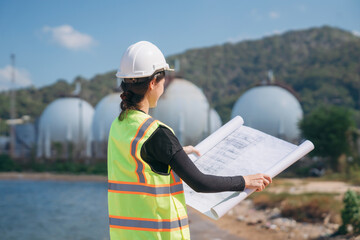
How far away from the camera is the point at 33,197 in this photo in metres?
21.8

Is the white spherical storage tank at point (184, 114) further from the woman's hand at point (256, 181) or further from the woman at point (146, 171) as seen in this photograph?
the woman at point (146, 171)

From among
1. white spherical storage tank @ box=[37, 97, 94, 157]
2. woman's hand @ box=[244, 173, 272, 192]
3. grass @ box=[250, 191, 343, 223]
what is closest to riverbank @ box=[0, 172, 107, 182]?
white spherical storage tank @ box=[37, 97, 94, 157]

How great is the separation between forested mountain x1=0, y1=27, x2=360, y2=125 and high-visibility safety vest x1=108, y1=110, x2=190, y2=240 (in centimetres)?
4252

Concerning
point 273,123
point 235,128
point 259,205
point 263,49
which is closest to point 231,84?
point 263,49

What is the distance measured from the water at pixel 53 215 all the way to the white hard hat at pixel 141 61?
9020 mm

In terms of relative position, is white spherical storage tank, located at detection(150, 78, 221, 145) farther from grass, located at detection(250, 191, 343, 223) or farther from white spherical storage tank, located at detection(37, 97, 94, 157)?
grass, located at detection(250, 191, 343, 223)

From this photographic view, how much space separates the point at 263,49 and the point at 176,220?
89.7 metres

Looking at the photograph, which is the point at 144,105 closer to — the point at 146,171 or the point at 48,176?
the point at 146,171

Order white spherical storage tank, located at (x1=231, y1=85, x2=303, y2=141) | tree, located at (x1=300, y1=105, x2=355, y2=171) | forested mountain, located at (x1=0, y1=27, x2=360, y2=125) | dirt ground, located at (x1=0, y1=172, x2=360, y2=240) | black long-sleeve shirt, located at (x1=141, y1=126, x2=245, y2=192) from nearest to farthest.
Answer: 1. black long-sleeve shirt, located at (x1=141, y1=126, x2=245, y2=192)
2. dirt ground, located at (x1=0, y1=172, x2=360, y2=240)
3. tree, located at (x1=300, y1=105, x2=355, y2=171)
4. white spherical storage tank, located at (x1=231, y1=85, x2=303, y2=141)
5. forested mountain, located at (x1=0, y1=27, x2=360, y2=125)

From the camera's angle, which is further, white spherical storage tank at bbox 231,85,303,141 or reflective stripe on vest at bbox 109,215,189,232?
white spherical storage tank at bbox 231,85,303,141

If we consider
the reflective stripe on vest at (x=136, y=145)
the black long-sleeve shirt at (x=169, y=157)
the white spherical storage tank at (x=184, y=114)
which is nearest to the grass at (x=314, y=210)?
the black long-sleeve shirt at (x=169, y=157)

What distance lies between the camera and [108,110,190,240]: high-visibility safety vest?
170 cm

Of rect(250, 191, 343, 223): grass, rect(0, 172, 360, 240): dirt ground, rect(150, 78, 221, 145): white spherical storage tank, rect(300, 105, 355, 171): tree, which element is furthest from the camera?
rect(150, 78, 221, 145): white spherical storage tank

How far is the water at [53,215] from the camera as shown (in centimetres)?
1191
